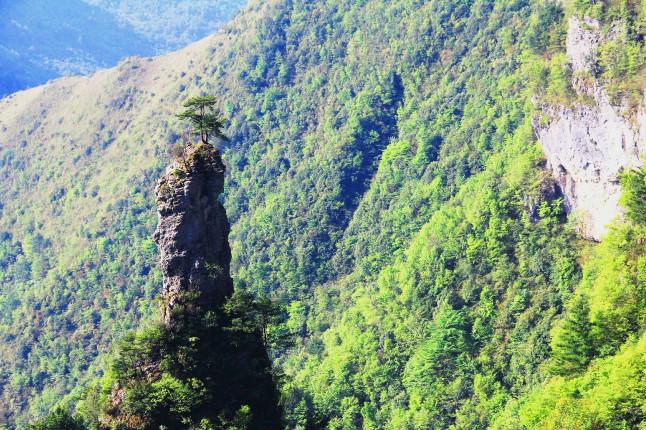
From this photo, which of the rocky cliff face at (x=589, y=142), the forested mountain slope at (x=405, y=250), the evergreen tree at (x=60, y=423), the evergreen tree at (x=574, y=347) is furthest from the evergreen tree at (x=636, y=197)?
the evergreen tree at (x=60, y=423)

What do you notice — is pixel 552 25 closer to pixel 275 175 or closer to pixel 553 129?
pixel 553 129

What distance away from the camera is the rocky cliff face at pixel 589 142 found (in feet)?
328

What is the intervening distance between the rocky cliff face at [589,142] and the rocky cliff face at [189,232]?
55053mm

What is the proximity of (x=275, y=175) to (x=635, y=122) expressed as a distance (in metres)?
99.4

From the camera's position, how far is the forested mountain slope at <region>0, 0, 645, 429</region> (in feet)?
340

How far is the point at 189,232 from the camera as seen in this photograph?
55844 millimetres

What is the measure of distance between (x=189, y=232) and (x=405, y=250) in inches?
3666

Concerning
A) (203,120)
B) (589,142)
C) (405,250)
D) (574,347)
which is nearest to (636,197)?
(574,347)

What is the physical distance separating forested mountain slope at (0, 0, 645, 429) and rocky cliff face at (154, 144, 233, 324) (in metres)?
14.1

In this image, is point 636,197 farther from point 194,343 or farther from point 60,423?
point 60,423

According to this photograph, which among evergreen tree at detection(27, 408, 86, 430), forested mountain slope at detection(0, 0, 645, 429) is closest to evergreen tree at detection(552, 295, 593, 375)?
forested mountain slope at detection(0, 0, 645, 429)

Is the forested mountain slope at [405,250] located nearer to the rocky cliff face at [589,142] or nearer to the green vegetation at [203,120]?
the rocky cliff face at [589,142]

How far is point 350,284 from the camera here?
155 metres

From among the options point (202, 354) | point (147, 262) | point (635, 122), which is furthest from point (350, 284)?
point (202, 354)
